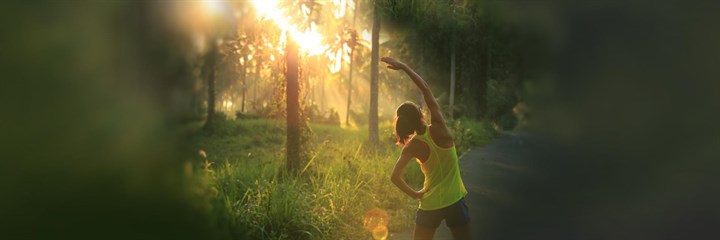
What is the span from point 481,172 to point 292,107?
5.17m

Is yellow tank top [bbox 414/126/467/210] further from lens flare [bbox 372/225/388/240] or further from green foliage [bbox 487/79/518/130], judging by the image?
green foliage [bbox 487/79/518/130]

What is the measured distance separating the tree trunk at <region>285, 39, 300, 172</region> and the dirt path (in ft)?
8.95

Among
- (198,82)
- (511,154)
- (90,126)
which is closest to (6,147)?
(90,126)

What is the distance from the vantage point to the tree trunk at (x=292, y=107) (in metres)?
8.62

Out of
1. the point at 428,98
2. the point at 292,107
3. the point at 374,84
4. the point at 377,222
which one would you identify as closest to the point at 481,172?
the point at 292,107

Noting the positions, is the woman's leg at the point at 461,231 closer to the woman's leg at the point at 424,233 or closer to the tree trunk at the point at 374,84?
the woman's leg at the point at 424,233

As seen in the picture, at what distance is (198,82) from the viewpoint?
2270 mm

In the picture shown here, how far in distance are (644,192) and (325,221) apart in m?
5.54

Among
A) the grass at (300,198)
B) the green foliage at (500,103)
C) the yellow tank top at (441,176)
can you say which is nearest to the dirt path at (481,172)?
the grass at (300,198)

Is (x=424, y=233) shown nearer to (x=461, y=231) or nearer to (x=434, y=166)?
(x=461, y=231)

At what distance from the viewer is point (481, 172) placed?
12.0 metres

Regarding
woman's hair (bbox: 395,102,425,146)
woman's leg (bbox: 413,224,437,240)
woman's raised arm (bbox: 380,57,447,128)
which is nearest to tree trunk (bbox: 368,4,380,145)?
woman's raised arm (bbox: 380,57,447,128)

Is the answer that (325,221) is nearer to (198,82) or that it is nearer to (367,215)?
(367,215)

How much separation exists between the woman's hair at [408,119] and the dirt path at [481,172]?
8.96 feet
